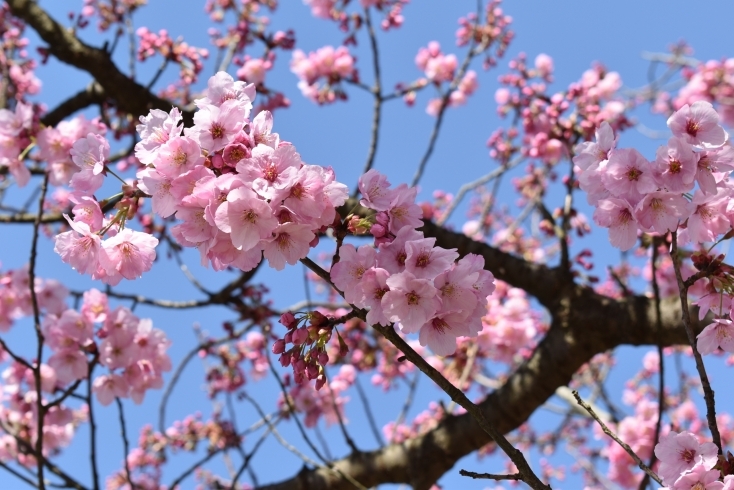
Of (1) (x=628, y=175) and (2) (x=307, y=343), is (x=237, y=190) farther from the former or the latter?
(1) (x=628, y=175)

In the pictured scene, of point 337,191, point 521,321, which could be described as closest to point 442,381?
point 337,191

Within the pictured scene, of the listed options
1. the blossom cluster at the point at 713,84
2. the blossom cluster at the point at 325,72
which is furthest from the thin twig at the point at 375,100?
the blossom cluster at the point at 713,84

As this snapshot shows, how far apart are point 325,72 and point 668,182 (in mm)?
3783

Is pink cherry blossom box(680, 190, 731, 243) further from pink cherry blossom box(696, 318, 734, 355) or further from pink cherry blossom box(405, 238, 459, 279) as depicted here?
pink cherry blossom box(405, 238, 459, 279)

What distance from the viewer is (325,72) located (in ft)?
15.5

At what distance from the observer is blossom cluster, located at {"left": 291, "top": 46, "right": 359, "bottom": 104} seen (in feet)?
15.3

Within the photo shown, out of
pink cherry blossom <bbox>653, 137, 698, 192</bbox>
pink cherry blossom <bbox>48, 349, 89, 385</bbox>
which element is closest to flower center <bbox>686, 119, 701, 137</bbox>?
pink cherry blossom <bbox>653, 137, 698, 192</bbox>

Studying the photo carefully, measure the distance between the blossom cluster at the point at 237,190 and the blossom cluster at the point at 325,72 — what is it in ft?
11.5

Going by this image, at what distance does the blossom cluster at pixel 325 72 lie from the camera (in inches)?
183

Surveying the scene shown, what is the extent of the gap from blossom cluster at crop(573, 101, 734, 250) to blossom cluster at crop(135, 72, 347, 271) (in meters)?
0.70

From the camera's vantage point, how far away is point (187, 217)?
117 centimetres

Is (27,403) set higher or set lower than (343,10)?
lower

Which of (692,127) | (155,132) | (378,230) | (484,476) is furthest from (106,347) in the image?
(692,127)

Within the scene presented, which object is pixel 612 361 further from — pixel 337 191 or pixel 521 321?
pixel 337 191
